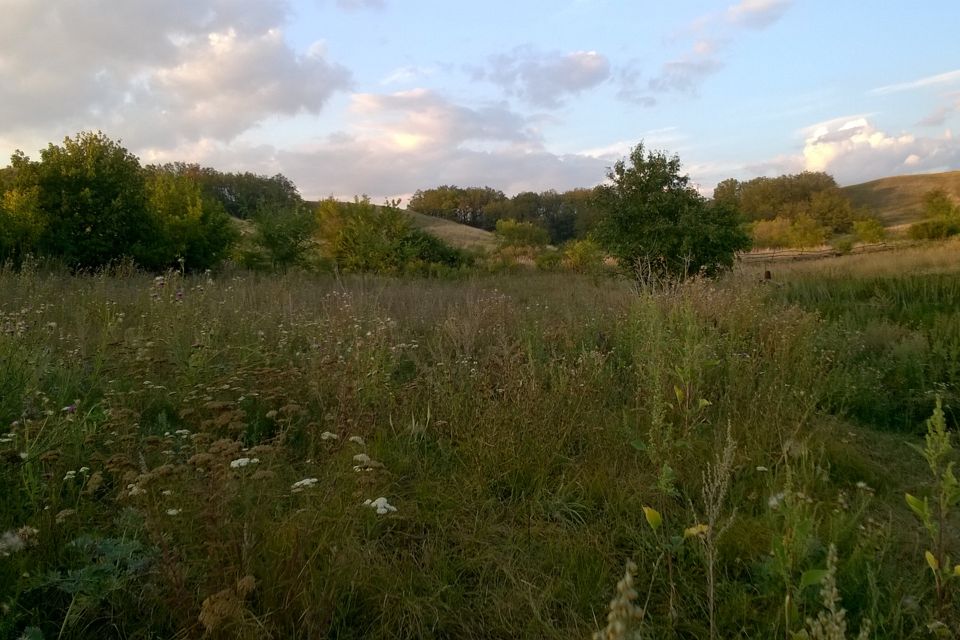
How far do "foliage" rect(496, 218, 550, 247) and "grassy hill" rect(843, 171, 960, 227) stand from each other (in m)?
50.2

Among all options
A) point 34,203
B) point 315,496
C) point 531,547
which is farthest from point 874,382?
point 34,203

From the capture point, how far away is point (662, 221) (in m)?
16.5

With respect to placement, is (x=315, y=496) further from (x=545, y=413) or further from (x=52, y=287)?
(x=52, y=287)

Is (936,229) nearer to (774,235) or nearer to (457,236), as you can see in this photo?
(774,235)

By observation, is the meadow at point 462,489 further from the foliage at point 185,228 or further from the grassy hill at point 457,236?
the grassy hill at point 457,236

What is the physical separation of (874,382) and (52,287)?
9.29 m

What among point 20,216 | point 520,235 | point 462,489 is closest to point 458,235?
point 520,235

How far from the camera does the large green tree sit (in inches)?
640

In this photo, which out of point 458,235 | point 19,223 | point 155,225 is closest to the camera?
point 19,223

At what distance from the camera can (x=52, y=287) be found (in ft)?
23.1

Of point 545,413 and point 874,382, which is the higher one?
point 545,413

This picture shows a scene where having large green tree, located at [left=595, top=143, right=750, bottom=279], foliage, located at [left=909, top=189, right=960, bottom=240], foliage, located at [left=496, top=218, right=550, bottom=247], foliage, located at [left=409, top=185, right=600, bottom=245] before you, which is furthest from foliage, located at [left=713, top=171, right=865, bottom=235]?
large green tree, located at [left=595, top=143, right=750, bottom=279]

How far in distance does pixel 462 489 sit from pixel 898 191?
98923mm

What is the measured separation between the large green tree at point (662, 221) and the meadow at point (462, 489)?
36.8ft
